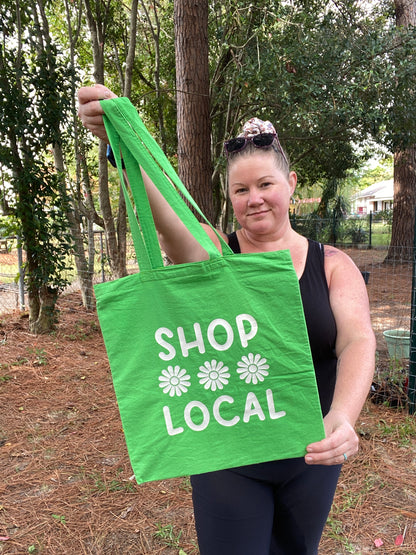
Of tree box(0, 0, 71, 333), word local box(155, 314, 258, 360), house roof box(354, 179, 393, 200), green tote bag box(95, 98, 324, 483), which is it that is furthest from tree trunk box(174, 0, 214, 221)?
house roof box(354, 179, 393, 200)

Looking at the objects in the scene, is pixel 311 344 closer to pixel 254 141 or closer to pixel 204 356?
pixel 204 356

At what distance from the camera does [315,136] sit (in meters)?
7.12

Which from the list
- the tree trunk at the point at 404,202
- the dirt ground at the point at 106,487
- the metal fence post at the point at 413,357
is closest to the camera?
the dirt ground at the point at 106,487

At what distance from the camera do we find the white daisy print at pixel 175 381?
1.02 meters

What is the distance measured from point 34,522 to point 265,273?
2.57 m

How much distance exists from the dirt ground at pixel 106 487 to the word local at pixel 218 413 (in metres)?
1.83

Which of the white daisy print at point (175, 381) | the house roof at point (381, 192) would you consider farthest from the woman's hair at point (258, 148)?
the house roof at point (381, 192)

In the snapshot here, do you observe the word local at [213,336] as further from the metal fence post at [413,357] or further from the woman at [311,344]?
the metal fence post at [413,357]

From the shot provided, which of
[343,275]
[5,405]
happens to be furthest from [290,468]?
[5,405]

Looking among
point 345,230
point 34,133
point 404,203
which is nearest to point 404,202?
point 404,203

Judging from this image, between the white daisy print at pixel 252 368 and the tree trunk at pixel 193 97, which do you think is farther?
the tree trunk at pixel 193 97

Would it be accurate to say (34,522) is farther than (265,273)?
Yes

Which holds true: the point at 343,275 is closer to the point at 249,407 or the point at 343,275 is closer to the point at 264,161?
the point at 264,161

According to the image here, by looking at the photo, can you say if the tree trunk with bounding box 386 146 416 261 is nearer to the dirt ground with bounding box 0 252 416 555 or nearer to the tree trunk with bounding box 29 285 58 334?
the dirt ground with bounding box 0 252 416 555
